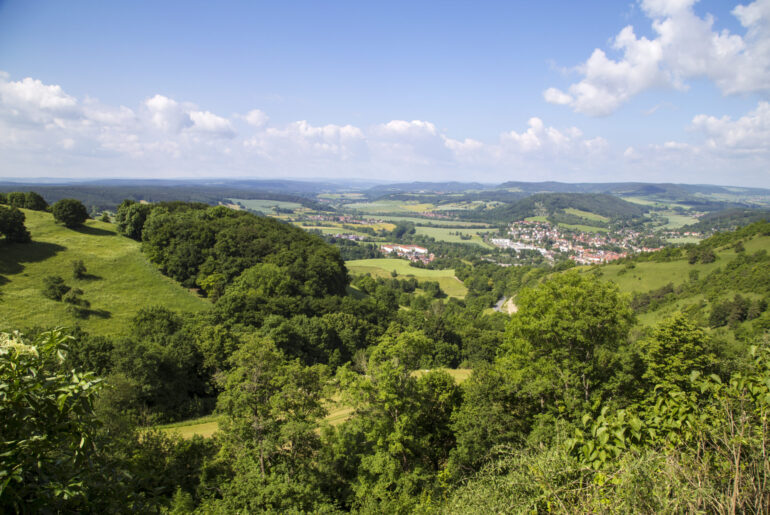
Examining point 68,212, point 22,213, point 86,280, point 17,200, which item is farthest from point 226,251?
point 17,200

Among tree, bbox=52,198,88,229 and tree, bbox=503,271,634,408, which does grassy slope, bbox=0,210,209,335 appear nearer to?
tree, bbox=52,198,88,229

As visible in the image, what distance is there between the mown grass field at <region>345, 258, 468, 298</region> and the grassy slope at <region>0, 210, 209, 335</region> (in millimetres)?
66512

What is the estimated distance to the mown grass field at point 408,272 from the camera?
111562mm

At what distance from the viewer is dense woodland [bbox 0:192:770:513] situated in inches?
181

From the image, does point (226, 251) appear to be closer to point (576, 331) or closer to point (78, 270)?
point (78, 270)

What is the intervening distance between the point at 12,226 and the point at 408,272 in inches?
3679

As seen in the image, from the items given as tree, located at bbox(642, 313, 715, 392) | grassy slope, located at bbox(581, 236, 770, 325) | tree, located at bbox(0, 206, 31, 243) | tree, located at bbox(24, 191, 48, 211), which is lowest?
grassy slope, located at bbox(581, 236, 770, 325)

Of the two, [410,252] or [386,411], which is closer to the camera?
[386,411]

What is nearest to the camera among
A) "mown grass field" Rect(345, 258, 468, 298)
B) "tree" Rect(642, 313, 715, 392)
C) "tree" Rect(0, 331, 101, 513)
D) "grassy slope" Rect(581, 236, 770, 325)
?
"tree" Rect(0, 331, 101, 513)

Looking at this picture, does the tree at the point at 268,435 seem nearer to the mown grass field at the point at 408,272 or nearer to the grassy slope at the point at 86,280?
the grassy slope at the point at 86,280

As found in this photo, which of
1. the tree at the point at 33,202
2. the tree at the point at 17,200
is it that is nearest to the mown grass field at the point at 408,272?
the tree at the point at 33,202

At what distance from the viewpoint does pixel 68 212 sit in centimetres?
5797

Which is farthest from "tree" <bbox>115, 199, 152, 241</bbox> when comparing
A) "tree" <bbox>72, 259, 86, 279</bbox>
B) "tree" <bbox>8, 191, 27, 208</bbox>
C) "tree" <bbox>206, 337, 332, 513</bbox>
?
"tree" <bbox>206, 337, 332, 513</bbox>

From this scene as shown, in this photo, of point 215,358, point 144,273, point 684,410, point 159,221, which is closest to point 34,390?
point 684,410
